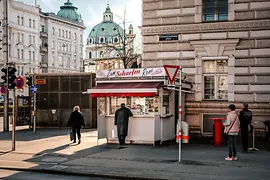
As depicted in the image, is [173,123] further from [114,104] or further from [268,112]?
[268,112]

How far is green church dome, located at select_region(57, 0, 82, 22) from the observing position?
412ft

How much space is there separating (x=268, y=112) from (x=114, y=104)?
674cm

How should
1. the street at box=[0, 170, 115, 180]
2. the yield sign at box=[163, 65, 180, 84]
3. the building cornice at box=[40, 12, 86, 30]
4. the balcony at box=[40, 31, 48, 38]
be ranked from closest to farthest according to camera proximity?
the street at box=[0, 170, 115, 180], the yield sign at box=[163, 65, 180, 84], the balcony at box=[40, 31, 48, 38], the building cornice at box=[40, 12, 86, 30]

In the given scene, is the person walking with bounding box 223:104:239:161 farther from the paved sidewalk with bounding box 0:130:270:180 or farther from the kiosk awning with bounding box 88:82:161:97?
the kiosk awning with bounding box 88:82:161:97

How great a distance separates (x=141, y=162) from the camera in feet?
48.7

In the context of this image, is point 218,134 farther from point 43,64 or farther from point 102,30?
point 102,30

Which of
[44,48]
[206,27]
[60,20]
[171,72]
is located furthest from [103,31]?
[171,72]

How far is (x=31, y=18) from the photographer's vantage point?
10119 centimetres

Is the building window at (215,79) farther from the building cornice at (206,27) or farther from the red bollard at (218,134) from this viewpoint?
the red bollard at (218,134)

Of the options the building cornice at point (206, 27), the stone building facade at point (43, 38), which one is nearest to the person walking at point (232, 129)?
the building cornice at point (206, 27)

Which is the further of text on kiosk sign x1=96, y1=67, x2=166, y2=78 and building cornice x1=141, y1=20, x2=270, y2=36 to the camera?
building cornice x1=141, y1=20, x2=270, y2=36

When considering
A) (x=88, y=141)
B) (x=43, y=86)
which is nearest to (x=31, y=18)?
(x=43, y=86)

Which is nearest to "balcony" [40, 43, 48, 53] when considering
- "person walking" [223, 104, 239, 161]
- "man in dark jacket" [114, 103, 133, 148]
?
"man in dark jacket" [114, 103, 133, 148]

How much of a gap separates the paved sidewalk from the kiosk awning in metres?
2.13
